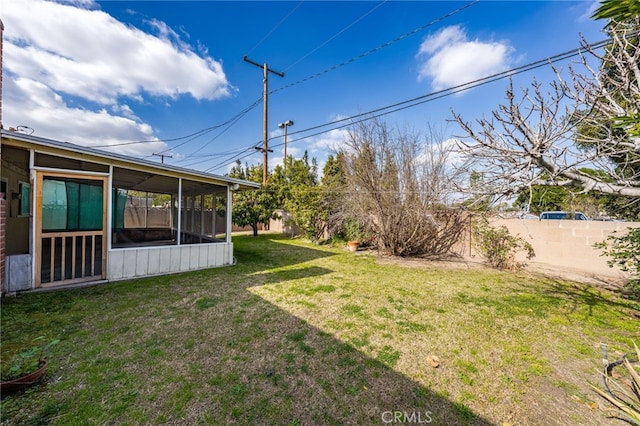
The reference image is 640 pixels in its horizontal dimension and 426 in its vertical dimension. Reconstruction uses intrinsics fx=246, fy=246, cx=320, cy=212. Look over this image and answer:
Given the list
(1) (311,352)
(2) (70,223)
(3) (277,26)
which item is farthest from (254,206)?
(1) (311,352)

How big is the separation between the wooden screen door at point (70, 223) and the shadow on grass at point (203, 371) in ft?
3.06

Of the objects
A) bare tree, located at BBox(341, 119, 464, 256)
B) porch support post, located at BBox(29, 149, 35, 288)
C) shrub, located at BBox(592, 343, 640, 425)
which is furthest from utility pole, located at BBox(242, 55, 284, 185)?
shrub, located at BBox(592, 343, 640, 425)

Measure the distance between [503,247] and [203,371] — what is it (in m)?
8.44

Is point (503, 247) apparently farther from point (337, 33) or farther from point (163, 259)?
point (163, 259)

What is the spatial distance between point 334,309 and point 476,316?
7.44ft

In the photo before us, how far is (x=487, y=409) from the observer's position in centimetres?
205

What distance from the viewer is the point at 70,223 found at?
5.01m

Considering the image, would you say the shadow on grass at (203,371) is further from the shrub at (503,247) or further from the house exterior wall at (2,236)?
the shrub at (503,247)

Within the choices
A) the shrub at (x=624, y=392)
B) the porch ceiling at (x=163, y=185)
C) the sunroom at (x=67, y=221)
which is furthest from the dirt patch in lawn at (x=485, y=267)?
the porch ceiling at (x=163, y=185)

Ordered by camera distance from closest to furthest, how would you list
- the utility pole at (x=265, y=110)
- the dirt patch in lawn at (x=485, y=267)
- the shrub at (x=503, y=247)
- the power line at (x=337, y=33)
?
1. the dirt patch in lawn at (x=485, y=267)
2. the power line at (x=337, y=33)
3. the shrub at (x=503, y=247)
4. the utility pole at (x=265, y=110)

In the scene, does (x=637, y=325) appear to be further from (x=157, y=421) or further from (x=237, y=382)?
(x=157, y=421)

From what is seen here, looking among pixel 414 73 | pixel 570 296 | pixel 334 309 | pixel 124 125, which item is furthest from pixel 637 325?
pixel 124 125

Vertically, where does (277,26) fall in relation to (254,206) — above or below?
above

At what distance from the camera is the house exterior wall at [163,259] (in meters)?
5.26
